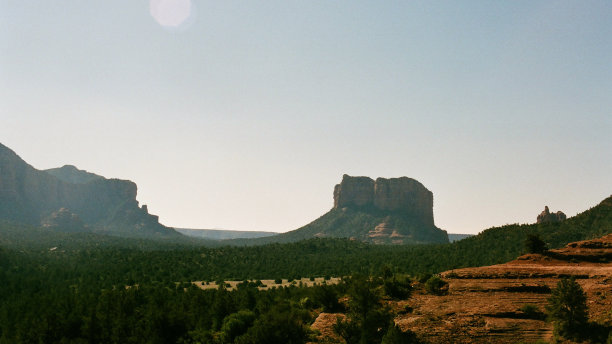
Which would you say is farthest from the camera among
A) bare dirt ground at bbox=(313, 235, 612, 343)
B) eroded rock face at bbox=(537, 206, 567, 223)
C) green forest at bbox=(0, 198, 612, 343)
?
eroded rock face at bbox=(537, 206, 567, 223)

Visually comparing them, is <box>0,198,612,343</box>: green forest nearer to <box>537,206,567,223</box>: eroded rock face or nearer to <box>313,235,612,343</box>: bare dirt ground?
<box>313,235,612,343</box>: bare dirt ground

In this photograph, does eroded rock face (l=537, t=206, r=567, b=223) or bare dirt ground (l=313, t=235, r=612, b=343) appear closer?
bare dirt ground (l=313, t=235, r=612, b=343)

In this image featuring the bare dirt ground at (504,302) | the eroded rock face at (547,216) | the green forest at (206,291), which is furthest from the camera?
the eroded rock face at (547,216)

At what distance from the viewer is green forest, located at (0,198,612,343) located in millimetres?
29734

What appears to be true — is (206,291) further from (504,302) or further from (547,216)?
(547,216)

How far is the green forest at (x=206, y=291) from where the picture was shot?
1171 inches

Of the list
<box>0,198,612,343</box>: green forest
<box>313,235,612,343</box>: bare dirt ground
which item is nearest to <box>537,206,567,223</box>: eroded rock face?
<box>0,198,612,343</box>: green forest

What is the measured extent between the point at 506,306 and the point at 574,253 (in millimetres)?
13367

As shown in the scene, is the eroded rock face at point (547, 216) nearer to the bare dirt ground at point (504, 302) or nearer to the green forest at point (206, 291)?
the green forest at point (206, 291)

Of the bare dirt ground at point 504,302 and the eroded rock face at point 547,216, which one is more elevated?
the eroded rock face at point 547,216

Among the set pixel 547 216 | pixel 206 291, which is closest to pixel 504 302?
pixel 206 291

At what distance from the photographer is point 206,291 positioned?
172 feet

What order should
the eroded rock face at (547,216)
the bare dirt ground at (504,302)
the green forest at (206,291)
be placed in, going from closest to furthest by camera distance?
the bare dirt ground at (504,302), the green forest at (206,291), the eroded rock face at (547,216)

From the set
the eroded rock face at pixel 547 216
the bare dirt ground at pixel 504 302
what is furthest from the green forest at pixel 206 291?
the eroded rock face at pixel 547 216
